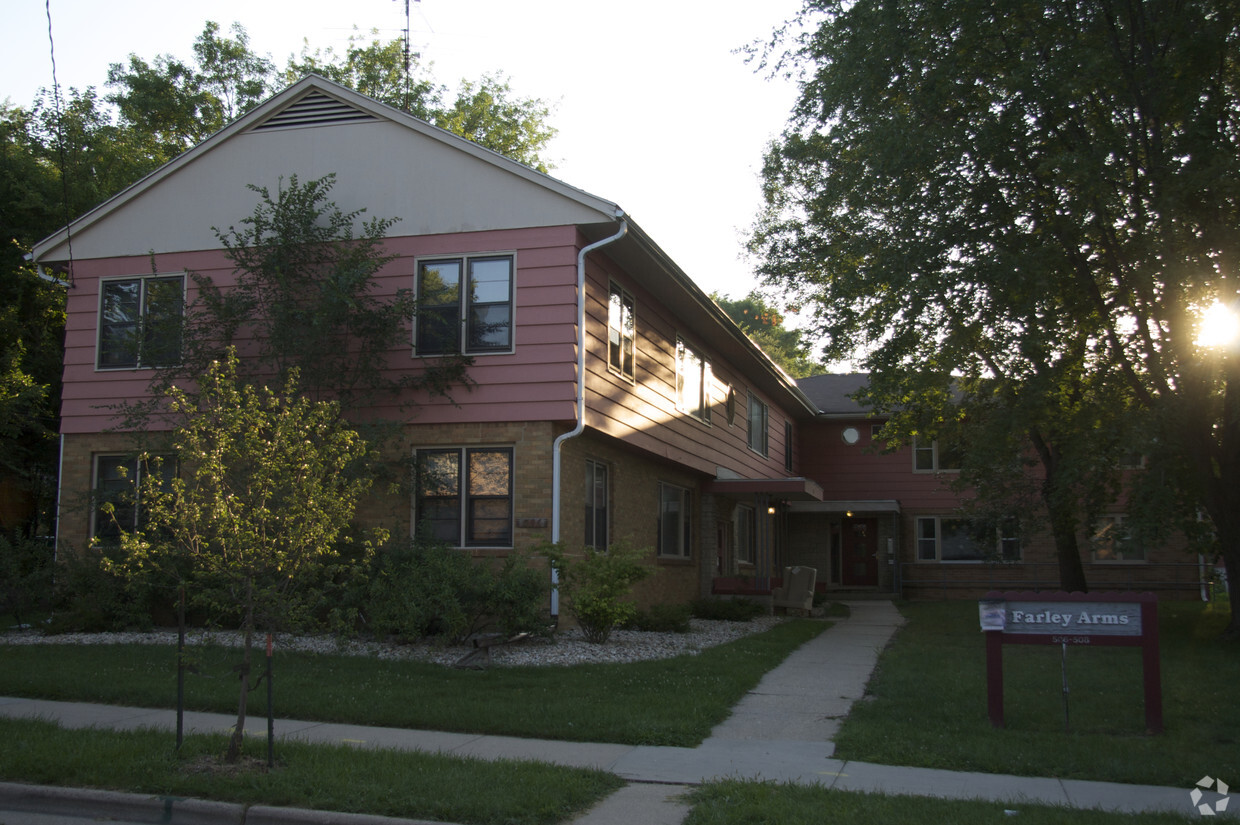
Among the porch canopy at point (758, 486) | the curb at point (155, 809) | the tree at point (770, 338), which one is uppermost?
the tree at point (770, 338)

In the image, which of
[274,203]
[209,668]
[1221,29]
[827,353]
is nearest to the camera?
[209,668]

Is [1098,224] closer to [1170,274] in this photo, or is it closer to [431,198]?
[1170,274]

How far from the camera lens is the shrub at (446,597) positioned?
12.5 metres

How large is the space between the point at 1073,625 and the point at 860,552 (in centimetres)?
2306

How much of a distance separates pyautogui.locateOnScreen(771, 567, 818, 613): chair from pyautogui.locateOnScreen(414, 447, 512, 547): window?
8.76 meters

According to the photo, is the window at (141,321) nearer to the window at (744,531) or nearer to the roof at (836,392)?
the window at (744,531)

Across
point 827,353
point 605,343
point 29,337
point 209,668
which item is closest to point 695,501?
point 827,353

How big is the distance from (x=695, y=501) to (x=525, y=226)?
9000mm

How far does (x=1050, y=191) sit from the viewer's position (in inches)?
570

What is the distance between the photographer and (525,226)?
48.3 ft

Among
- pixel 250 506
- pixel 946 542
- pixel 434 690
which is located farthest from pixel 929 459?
pixel 250 506

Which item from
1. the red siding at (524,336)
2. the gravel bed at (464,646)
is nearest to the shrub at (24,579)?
the gravel bed at (464,646)

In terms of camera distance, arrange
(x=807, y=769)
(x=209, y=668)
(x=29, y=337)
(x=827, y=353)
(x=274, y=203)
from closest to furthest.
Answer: (x=807, y=769)
(x=209, y=668)
(x=274, y=203)
(x=827, y=353)
(x=29, y=337)

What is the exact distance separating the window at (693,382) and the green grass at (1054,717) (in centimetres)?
713
